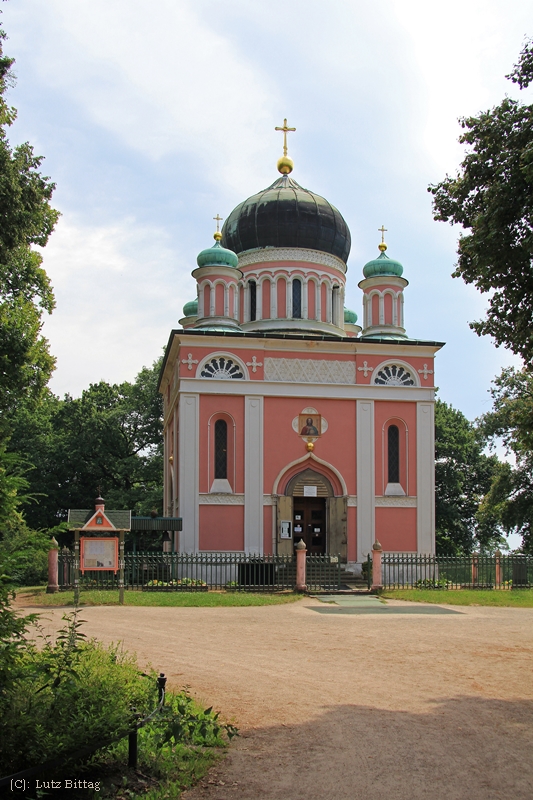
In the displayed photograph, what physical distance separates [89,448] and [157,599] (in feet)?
80.1

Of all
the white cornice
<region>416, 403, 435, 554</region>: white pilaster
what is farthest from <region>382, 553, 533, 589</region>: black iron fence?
the white cornice

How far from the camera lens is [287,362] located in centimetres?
2767

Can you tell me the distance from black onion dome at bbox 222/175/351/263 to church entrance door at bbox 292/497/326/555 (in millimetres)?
10073

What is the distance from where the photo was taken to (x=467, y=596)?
21453 millimetres

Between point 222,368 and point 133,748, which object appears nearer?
point 133,748

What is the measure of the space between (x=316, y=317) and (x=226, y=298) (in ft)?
13.0

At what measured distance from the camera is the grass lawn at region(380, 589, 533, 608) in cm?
2019

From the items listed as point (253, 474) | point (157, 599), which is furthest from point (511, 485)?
point (157, 599)

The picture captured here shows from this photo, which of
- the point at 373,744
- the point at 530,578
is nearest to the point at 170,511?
the point at 530,578

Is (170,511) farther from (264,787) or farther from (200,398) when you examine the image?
(264,787)

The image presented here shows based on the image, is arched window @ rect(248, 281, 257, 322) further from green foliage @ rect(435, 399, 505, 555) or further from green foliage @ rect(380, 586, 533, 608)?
green foliage @ rect(435, 399, 505, 555)

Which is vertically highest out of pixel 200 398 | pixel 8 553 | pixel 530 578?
pixel 200 398

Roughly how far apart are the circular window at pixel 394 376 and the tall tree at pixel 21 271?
11200 mm

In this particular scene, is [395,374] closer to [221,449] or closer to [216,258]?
[221,449]
